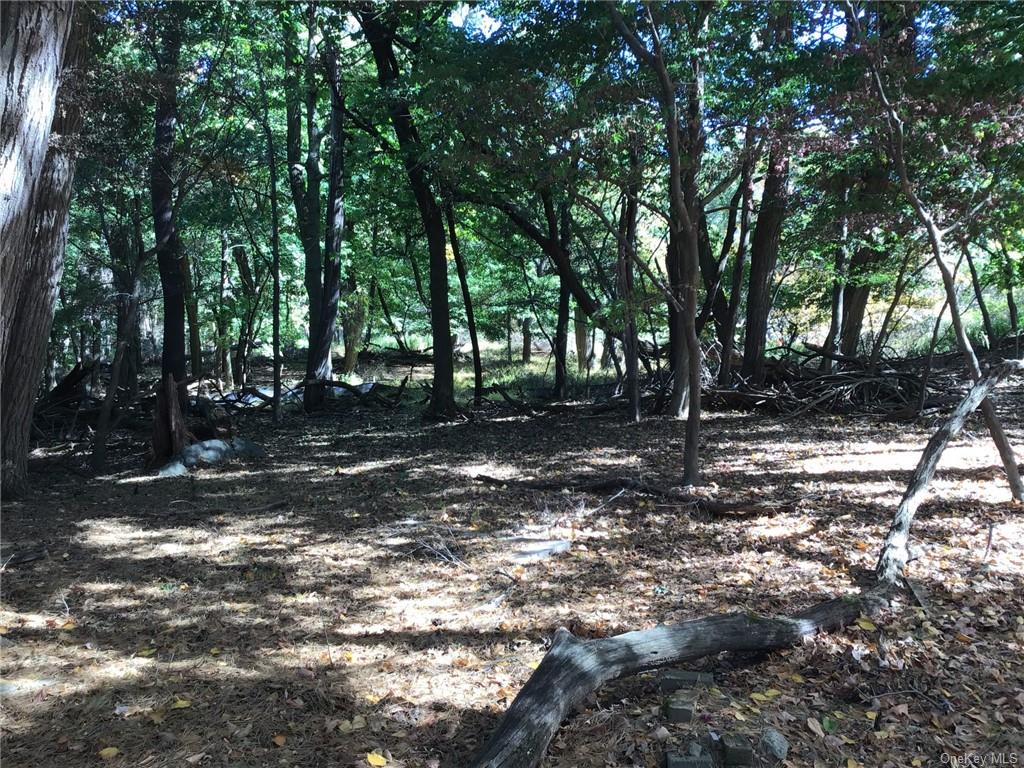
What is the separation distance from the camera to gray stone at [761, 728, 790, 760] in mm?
2775

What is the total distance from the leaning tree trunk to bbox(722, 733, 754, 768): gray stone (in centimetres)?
455

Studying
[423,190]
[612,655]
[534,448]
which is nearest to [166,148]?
[423,190]

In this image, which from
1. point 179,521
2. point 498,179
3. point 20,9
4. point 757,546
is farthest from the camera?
point 498,179

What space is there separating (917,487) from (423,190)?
31.0ft

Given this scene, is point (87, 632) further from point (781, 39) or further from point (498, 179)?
point (781, 39)

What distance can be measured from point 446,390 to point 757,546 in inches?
334

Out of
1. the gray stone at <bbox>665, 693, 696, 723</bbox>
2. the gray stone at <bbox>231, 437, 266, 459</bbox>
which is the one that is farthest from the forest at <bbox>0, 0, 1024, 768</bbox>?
the gray stone at <bbox>231, 437, 266, 459</bbox>

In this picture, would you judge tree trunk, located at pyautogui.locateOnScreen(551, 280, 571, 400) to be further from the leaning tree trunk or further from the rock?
the leaning tree trunk

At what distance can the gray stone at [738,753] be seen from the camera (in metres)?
2.74

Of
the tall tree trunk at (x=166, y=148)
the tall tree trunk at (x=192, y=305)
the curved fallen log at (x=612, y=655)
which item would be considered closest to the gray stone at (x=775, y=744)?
the curved fallen log at (x=612, y=655)

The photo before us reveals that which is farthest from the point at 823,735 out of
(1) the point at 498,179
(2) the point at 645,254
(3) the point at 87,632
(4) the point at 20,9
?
(2) the point at 645,254

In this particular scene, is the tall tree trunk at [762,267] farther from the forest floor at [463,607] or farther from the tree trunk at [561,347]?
the tree trunk at [561,347]

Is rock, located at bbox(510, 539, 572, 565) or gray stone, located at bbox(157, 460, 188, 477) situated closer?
rock, located at bbox(510, 539, 572, 565)

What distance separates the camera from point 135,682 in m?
3.55
